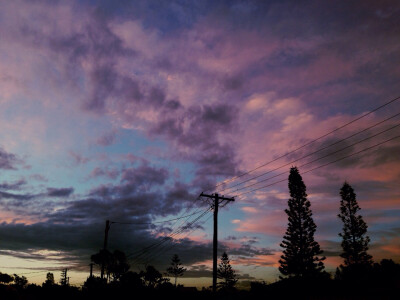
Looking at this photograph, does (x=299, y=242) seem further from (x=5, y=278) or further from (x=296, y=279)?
(x=5, y=278)

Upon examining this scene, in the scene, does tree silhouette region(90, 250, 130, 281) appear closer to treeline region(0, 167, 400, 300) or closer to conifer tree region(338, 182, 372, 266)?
treeline region(0, 167, 400, 300)

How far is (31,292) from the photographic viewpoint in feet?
120

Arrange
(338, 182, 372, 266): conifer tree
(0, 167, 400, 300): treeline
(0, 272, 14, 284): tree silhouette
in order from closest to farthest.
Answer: (0, 167, 400, 300): treeline
(338, 182, 372, 266): conifer tree
(0, 272, 14, 284): tree silhouette

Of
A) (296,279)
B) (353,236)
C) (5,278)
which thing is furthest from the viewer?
(5,278)

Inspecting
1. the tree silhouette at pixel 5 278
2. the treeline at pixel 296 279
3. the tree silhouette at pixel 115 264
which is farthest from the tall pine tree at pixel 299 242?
the tree silhouette at pixel 5 278

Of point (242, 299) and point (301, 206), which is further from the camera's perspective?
point (301, 206)

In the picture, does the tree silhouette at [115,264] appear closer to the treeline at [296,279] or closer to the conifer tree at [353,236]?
the treeline at [296,279]

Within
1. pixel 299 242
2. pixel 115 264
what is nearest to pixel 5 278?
pixel 115 264

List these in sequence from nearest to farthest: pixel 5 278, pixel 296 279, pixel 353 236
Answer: pixel 296 279 < pixel 353 236 < pixel 5 278

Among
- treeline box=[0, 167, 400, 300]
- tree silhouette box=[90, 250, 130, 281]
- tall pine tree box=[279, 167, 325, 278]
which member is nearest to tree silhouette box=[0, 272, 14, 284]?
treeline box=[0, 167, 400, 300]

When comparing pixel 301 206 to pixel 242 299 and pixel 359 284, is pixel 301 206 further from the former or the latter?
pixel 359 284

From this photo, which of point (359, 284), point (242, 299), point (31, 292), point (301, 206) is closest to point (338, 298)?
point (359, 284)

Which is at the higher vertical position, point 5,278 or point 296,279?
point 296,279

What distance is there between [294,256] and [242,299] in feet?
111
